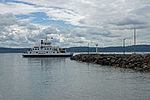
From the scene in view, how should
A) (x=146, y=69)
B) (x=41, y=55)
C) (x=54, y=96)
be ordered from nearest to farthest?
(x=54, y=96) → (x=146, y=69) → (x=41, y=55)

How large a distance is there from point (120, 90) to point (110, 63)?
2492cm

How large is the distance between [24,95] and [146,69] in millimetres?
19786

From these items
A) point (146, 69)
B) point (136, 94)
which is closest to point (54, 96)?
point (136, 94)

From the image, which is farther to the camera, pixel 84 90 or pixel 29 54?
pixel 29 54

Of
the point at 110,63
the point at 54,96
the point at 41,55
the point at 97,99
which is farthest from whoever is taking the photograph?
the point at 41,55

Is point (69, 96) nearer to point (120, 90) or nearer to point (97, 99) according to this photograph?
point (97, 99)

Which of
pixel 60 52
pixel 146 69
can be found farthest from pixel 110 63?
pixel 60 52

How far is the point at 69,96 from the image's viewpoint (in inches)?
566

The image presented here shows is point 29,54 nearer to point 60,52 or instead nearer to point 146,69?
point 60,52

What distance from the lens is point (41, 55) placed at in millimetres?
82812

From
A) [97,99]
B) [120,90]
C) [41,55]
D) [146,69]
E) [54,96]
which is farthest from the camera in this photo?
[41,55]

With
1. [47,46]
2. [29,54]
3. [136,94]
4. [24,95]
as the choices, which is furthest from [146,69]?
[29,54]

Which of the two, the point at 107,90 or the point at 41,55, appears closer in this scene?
the point at 107,90

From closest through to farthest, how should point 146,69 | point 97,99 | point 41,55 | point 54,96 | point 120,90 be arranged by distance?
1. point 97,99
2. point 54,96
3. point 120,90
4. point 146,69
5. point 41,55
